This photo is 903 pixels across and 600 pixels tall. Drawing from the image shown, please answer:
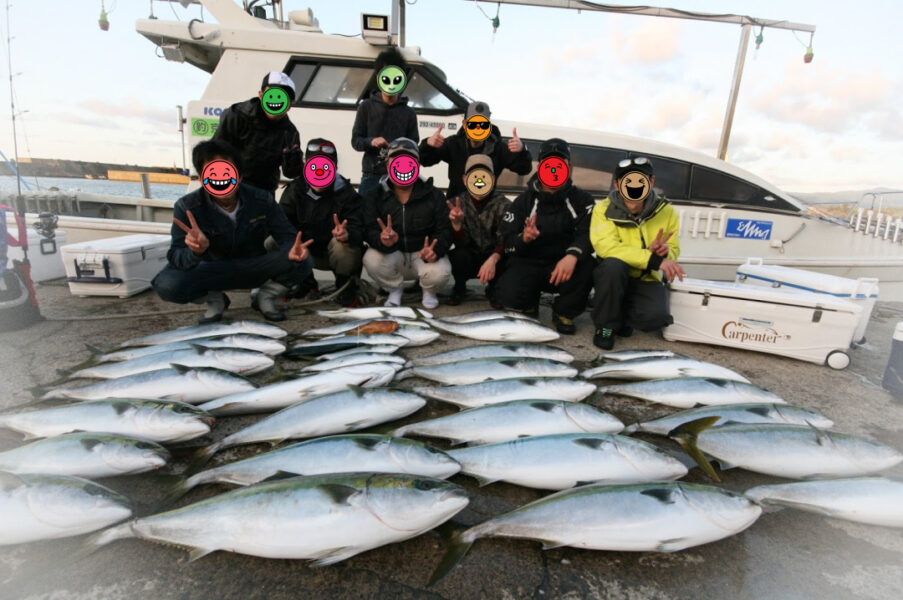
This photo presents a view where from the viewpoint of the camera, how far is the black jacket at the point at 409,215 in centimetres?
481

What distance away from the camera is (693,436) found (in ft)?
7.48

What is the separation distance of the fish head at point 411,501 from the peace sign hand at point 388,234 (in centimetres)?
324

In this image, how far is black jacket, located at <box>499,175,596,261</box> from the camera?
459 cm

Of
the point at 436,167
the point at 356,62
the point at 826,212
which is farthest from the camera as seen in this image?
the point at 826,212

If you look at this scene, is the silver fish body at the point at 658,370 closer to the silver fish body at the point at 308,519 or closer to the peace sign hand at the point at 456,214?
the silver fish body at the point at 308,519

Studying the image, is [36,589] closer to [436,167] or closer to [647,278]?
[647,278]

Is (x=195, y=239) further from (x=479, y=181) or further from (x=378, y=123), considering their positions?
(x=479, y=181)

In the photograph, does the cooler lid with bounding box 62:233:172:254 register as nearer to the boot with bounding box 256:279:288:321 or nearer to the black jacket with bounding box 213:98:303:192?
the black jacket with bounding box 213:98:303:192

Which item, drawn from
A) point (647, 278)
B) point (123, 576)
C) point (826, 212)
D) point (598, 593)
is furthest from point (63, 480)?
point (826, 212)

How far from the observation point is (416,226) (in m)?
4.87

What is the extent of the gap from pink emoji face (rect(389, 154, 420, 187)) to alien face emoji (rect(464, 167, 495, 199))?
0.59 metres

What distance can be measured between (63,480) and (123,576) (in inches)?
20.0

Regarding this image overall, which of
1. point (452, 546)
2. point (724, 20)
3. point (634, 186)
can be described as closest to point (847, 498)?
point (452, 546)

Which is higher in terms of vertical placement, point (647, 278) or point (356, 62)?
point (356, 62)
